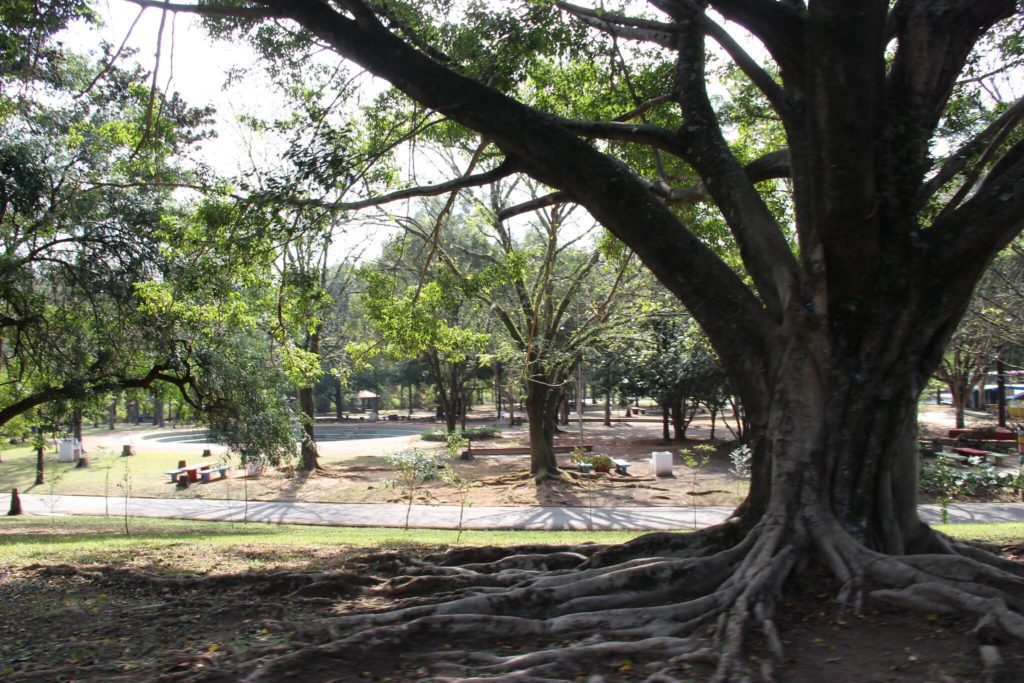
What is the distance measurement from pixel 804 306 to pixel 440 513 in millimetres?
15553

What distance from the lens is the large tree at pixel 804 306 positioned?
4910mm

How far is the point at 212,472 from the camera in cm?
2903

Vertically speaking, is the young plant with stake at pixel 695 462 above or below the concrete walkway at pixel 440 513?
above

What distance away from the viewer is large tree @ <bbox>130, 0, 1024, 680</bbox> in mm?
4910

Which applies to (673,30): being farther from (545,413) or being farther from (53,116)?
(545,413)

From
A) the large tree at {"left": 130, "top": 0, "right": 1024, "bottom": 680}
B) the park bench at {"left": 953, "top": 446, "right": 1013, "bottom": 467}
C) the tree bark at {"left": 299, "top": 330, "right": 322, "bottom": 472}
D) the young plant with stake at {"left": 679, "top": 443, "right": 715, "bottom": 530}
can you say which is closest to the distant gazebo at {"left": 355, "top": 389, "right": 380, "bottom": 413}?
the tree bark at {"left": 299, "top": 330, "right": 322, "bottom": 472}

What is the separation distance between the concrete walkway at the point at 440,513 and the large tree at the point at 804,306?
10922 millimetres

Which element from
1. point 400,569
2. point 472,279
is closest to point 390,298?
point 472,279

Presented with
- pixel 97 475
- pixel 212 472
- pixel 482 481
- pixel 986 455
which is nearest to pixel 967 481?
pixel 986 455

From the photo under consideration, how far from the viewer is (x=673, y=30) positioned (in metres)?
6.95

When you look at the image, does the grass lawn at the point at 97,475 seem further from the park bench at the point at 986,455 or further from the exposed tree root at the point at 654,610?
the park bench at the point at 986,455

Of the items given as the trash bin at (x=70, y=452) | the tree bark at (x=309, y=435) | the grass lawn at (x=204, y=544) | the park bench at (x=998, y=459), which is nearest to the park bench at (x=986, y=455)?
the park bench at (x=998, y=459)

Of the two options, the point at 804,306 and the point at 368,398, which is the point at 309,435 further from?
the point at 368,398

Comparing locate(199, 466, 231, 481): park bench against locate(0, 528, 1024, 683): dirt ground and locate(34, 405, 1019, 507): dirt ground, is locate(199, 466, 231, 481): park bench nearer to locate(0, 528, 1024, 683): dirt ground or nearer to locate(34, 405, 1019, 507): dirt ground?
locate(34, 405, 1019, 507): dirt ground
